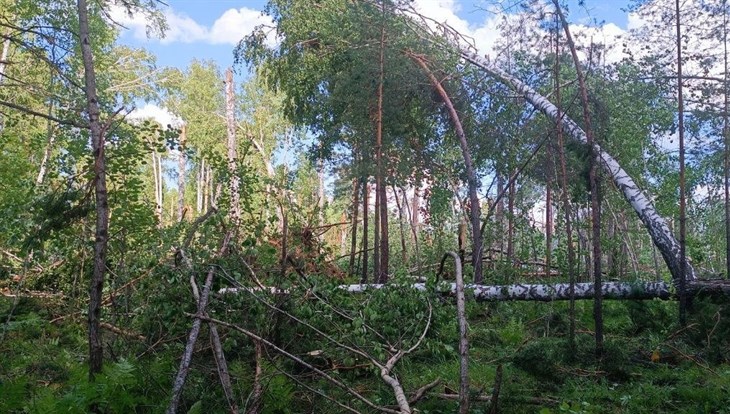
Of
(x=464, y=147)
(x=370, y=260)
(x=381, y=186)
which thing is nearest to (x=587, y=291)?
(x=464, y=147)

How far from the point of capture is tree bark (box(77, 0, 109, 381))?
4.59 m

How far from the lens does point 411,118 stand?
579 inches

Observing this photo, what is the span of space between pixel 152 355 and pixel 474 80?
10.5 meters

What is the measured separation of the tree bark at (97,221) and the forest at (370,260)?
18 millimetres

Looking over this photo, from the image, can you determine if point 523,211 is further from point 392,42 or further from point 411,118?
point 392,42

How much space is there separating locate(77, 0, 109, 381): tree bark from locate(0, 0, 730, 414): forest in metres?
0.02

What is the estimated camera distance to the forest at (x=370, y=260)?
4.80 metres

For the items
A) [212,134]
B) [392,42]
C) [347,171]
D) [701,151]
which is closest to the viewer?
[701,151]

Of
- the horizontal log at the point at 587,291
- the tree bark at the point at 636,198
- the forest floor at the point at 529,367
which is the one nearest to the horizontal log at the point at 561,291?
the horizontal log at the point at 587,291

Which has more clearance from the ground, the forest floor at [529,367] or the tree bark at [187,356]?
the tree bark at [187,356]

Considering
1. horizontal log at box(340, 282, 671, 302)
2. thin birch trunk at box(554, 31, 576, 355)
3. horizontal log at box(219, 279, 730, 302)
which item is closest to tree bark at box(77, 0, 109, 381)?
horizontal log at box(219, 279, 730, 302)

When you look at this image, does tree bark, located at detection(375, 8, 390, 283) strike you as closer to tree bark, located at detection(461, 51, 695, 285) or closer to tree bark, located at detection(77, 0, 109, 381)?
tree bark, located at detection(461, 51, 695, 285)

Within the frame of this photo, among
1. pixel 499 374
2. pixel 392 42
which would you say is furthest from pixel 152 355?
pixel 392 42

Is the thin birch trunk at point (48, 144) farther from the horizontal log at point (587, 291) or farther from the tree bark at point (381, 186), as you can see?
the horizontal log at point (587, 291)
